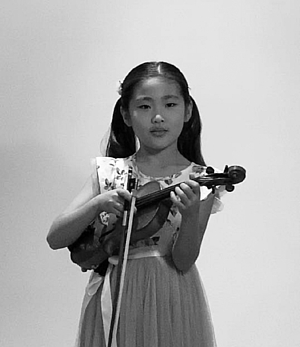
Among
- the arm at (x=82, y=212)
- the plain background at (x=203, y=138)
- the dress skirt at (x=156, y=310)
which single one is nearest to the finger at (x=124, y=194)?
the arm at (x=82, y=212)

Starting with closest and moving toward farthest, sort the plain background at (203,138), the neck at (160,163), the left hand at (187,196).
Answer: the left hand at (187,196) < the neck at (160,163) < the plain background at (203,138)

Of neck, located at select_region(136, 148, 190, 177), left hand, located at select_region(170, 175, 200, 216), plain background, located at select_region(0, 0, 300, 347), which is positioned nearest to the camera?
left hand, located at select_region(170, 175, 200, 216)

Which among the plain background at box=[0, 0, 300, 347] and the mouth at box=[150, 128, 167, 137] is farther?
the plain background at box=[0, 0, 300, 347]

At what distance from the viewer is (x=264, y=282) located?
1.50 meters

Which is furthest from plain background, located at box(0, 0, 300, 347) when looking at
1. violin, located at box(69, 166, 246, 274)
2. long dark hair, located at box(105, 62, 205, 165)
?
violin, located at box(69, 166, 246, 274)

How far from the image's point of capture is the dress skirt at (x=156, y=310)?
1.02m

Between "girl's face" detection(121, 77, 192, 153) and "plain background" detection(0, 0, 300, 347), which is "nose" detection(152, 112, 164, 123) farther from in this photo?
"plain background" detection(0, 0, 300, 347)

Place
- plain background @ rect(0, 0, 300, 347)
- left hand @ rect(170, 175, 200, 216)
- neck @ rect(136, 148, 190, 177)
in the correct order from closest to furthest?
1. left hand @ rect(170, 175, 200, 216)
2. neck @ rect(136, 148, 190, 177)
3. plain background @ rect(0, 0, 300, 347)

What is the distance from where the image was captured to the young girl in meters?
1.02

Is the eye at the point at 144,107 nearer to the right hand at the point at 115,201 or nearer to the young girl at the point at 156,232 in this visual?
the young girl at the point at 156,232

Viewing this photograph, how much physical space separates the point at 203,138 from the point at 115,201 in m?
0.56

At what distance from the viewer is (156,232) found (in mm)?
1031

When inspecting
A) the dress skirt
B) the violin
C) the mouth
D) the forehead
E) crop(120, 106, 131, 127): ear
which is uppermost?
the forehead

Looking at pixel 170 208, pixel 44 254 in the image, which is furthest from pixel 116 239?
pixel 44 254
